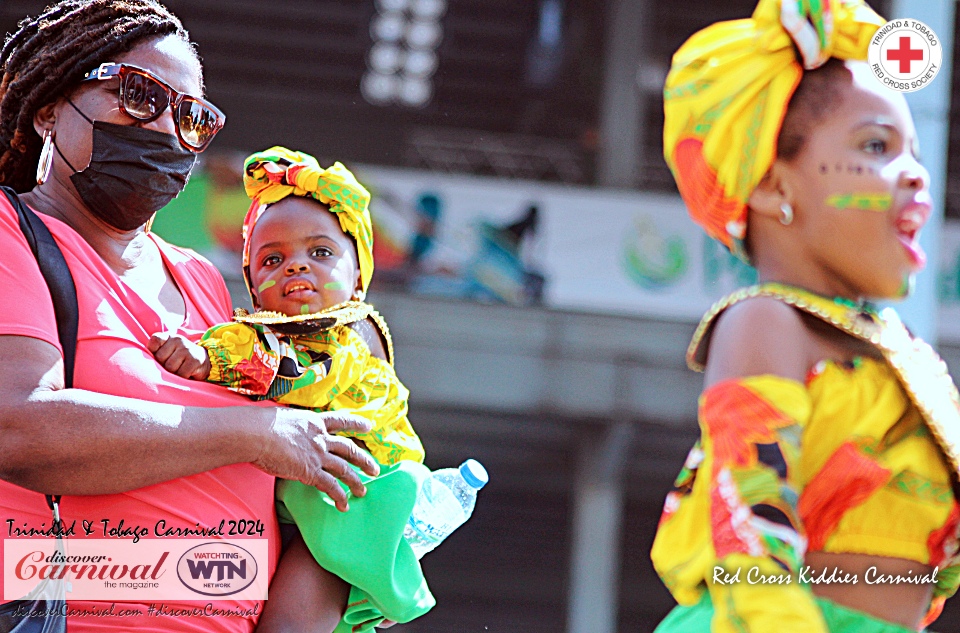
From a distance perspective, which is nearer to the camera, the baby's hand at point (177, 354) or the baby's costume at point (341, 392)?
the baby's hand at point (177, 354)

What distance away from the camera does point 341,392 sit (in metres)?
2.57

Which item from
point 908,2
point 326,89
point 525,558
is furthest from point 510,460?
point 908,2

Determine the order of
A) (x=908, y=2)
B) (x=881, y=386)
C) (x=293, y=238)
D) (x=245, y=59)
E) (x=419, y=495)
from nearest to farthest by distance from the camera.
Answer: (x=881, y=386), (x=419, y=495), (x=293, y=238), (x=908, y=2), (x=245, y=59)

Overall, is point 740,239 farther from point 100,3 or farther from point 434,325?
point 434,325

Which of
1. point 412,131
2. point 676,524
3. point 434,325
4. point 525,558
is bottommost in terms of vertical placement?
point 525,558

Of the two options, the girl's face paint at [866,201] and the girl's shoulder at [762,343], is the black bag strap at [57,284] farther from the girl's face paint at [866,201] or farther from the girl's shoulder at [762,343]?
the girl's face paint at [866,201]

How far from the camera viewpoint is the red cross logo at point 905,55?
7.60 ft

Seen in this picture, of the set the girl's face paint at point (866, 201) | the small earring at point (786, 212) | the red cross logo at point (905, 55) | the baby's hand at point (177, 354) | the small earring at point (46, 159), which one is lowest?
the baby's hand at point (177, 354)

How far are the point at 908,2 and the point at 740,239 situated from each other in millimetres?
5966

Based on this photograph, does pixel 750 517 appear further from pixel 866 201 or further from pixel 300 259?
pixel 300 259

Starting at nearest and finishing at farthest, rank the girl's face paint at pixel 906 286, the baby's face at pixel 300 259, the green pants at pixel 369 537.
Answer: the girl's face paint at pixel 906 286 < the green pants at pixel 369 537 < the baby's face at pixel 300 259

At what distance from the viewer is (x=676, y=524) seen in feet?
6.53

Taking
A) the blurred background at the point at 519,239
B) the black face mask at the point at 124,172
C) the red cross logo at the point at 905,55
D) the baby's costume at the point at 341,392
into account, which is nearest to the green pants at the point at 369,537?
the baby's costume at the point at 341,392

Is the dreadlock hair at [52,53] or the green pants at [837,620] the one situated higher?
the dreadlock hair at [52,53]
